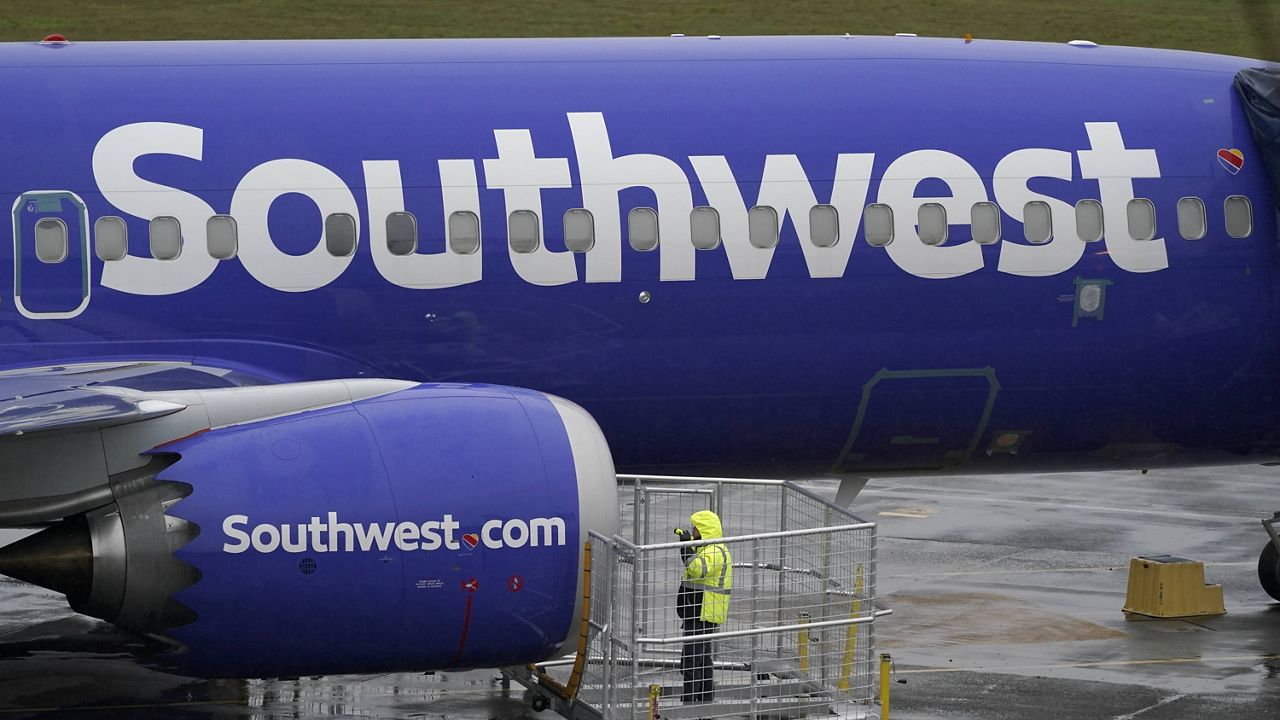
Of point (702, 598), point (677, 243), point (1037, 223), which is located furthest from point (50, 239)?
point (1037, 223)

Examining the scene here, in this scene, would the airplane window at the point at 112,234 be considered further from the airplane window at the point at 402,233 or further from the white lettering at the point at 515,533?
the white lettering at the point at 515,533

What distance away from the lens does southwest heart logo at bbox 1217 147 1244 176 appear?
49.7 ft

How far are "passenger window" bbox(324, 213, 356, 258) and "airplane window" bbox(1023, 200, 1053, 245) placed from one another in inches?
221

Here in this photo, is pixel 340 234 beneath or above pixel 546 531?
above

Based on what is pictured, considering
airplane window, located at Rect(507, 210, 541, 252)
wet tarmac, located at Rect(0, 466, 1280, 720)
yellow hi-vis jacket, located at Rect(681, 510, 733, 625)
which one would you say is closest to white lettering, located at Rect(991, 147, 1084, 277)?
wet tarmac, located at Rect(0, 466, 1280, 720)

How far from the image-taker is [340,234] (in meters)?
14.0

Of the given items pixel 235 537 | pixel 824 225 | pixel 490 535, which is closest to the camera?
pixel 235 537

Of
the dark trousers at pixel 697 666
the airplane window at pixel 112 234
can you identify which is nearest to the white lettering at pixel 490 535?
the dark trousers at pixel 697 666

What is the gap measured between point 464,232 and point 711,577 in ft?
12.4

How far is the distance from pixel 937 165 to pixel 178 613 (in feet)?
23.6

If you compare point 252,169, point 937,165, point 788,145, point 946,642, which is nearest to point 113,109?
point 252,169

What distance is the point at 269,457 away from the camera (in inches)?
464

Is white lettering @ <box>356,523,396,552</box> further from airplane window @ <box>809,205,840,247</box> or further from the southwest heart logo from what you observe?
the southwest heart logo

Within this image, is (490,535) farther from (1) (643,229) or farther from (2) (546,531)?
(1) (643,229)
